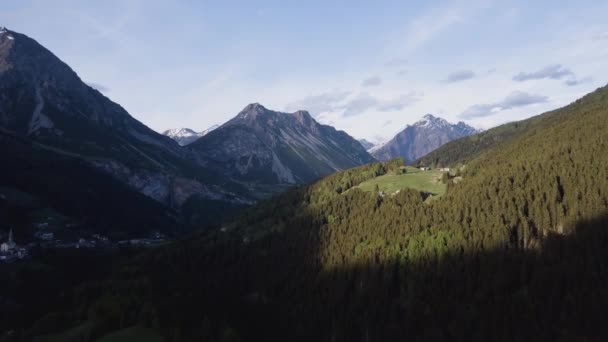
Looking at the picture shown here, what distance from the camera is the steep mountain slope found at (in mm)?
100375

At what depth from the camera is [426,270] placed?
410 ft

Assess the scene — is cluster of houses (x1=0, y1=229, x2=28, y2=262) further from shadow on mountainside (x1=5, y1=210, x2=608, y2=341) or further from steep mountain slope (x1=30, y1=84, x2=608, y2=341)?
shadow on mountainside (x1=5, y1=210, x2=608, y2=341)

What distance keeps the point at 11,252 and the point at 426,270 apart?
513 ft

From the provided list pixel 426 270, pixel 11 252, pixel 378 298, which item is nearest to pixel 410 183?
pixel 426 270

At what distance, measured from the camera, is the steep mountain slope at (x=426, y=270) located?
3952 inches

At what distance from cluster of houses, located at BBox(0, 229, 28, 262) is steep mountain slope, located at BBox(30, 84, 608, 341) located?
154 feet

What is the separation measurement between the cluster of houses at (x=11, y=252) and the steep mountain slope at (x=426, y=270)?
1851 inches

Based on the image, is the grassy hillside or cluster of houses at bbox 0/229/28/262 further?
cluster of houses at bbox 0/229/28/262

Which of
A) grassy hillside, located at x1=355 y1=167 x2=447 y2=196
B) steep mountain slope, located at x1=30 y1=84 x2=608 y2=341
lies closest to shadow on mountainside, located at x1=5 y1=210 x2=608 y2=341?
steep mountain slope, located at x1=30 y1=84 x2=608 y2=341

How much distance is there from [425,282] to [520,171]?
51.8m

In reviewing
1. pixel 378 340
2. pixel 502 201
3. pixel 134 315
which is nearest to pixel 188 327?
pixel 134 315

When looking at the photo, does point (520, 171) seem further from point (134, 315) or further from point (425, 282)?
point (134, 315)

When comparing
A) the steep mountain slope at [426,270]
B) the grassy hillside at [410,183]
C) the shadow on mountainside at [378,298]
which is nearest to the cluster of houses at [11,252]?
the steep mountain slope at [426,270]

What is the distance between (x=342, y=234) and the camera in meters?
160
